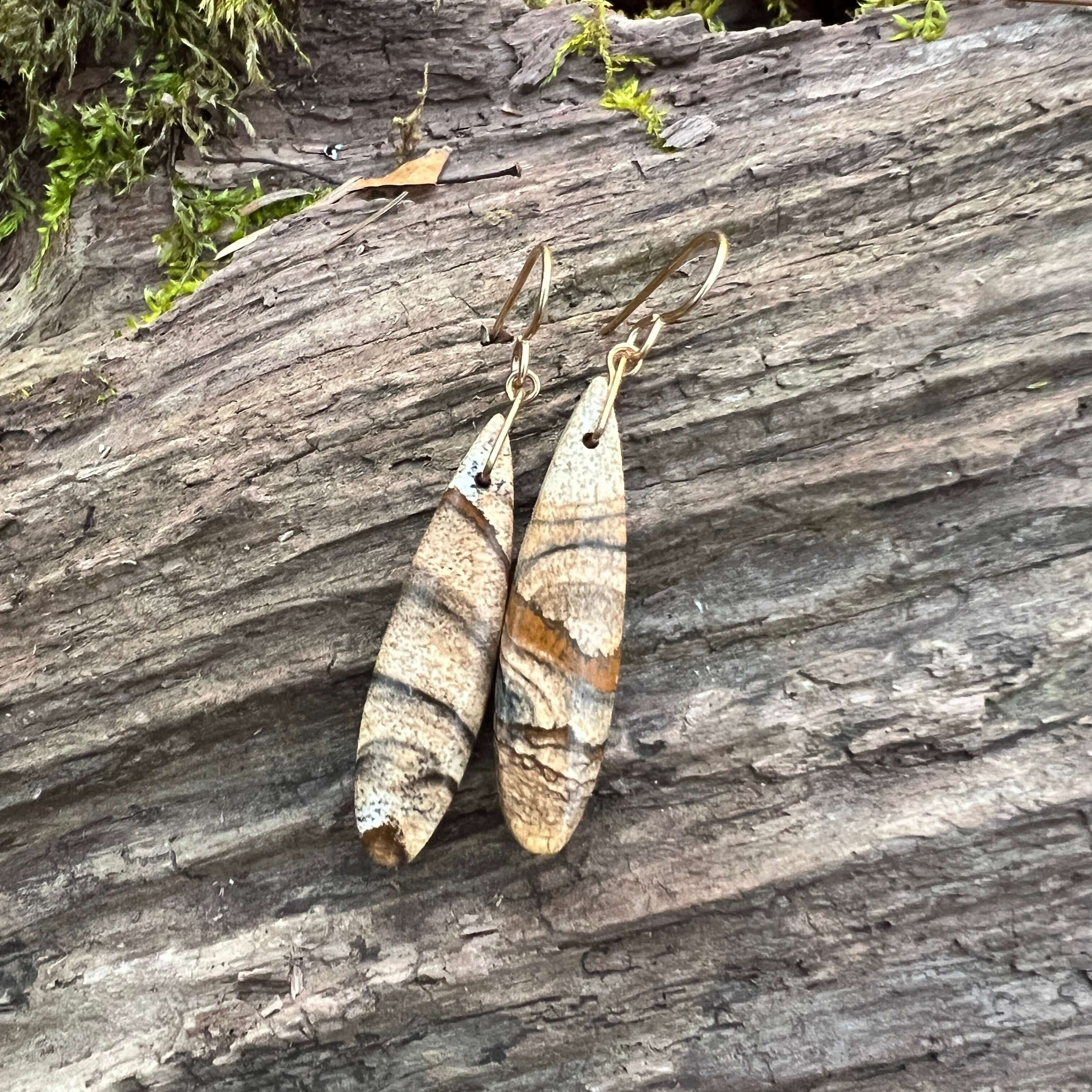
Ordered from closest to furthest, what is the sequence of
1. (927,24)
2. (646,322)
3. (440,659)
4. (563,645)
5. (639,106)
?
1. (563,645)
2. (440,659)
3. (646,322)
4. (927,24)
5. (639,106)

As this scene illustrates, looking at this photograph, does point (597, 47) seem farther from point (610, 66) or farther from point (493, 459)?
point (493, 459)

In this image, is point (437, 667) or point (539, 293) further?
point (539, 293)

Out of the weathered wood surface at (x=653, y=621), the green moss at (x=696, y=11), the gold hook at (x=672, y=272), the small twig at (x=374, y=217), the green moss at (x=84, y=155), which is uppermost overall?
the green moss at (x=84, y=155)

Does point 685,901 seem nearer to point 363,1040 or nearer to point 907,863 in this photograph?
point 907,863

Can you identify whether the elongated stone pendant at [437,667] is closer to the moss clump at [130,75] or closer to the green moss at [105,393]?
the green moss at [105,393]

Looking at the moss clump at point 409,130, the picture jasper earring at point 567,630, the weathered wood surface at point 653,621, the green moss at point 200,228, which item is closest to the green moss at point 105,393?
the weathered wood surface at point 653,621

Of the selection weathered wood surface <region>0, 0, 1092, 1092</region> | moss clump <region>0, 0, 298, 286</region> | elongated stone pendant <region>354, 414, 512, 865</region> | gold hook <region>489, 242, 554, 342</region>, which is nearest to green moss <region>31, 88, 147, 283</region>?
moss clump <region>0, 0, 298, 286</region>

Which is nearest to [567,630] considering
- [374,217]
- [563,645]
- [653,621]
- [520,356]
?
[563,645]

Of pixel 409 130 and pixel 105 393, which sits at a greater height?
pixel 409 130
